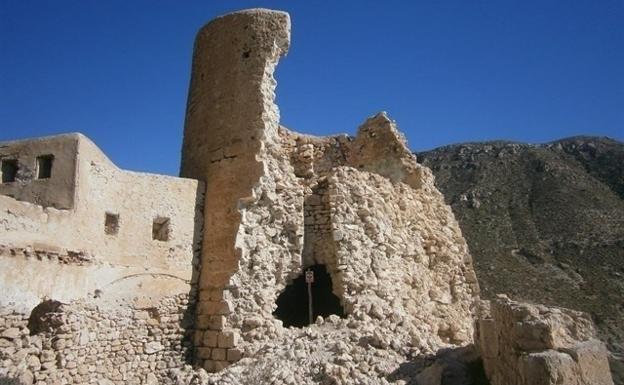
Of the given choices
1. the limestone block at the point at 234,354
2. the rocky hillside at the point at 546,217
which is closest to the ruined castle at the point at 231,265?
the limestone block at the point at 234,354

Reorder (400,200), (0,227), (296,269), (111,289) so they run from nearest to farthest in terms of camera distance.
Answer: (0,227) → (111,289) → (296,269) → (400,200)

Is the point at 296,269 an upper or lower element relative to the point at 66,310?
upper

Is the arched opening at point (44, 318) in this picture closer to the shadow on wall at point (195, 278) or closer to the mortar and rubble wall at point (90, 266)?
the mortar and rubble wall at point (90, 266)

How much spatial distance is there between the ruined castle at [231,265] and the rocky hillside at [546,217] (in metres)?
15.0

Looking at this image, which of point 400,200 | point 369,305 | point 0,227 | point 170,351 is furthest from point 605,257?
point 0,227

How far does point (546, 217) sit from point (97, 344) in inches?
1254

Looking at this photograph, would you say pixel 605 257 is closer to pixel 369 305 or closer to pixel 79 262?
pixel 369 305

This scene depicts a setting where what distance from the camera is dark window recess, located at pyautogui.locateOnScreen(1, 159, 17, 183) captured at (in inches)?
339

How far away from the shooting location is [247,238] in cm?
950

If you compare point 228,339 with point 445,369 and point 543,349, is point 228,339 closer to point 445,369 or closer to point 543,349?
point 445,369

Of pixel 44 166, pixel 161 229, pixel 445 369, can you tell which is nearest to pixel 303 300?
pixel 161 229

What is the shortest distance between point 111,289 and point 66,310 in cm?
83

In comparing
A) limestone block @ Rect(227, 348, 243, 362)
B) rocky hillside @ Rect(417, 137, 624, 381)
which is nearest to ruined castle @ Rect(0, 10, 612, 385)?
limestone block @ Rect(227, 348, 243, 362)

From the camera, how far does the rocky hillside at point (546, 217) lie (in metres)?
26.9
